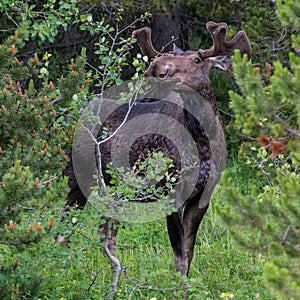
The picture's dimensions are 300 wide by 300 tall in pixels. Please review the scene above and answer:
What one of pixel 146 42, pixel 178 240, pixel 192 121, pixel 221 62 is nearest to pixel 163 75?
pixel 192 121

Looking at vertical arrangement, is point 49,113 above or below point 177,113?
above

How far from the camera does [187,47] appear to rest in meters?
12.5

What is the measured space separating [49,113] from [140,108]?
101 inches

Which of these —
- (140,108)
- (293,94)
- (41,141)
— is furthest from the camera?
(140,108)

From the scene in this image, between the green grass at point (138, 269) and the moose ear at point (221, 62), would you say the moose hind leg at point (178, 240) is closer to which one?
the green grass at point (138, 269)

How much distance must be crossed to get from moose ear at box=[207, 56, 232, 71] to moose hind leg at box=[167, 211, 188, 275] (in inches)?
57.1

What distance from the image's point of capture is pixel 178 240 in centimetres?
711

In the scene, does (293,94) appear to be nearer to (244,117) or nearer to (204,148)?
(244,117)

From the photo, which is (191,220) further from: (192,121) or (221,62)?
(221,62)

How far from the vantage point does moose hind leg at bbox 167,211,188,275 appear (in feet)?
23.0

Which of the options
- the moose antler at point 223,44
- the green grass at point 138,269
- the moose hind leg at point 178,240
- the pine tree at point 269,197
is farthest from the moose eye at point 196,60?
the pine tree at point 269,197

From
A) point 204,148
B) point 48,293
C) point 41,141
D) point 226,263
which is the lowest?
point 226,263

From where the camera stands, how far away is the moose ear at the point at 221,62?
722 centimetres

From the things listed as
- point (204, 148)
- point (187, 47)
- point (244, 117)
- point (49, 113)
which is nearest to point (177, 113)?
point (204, 148)
